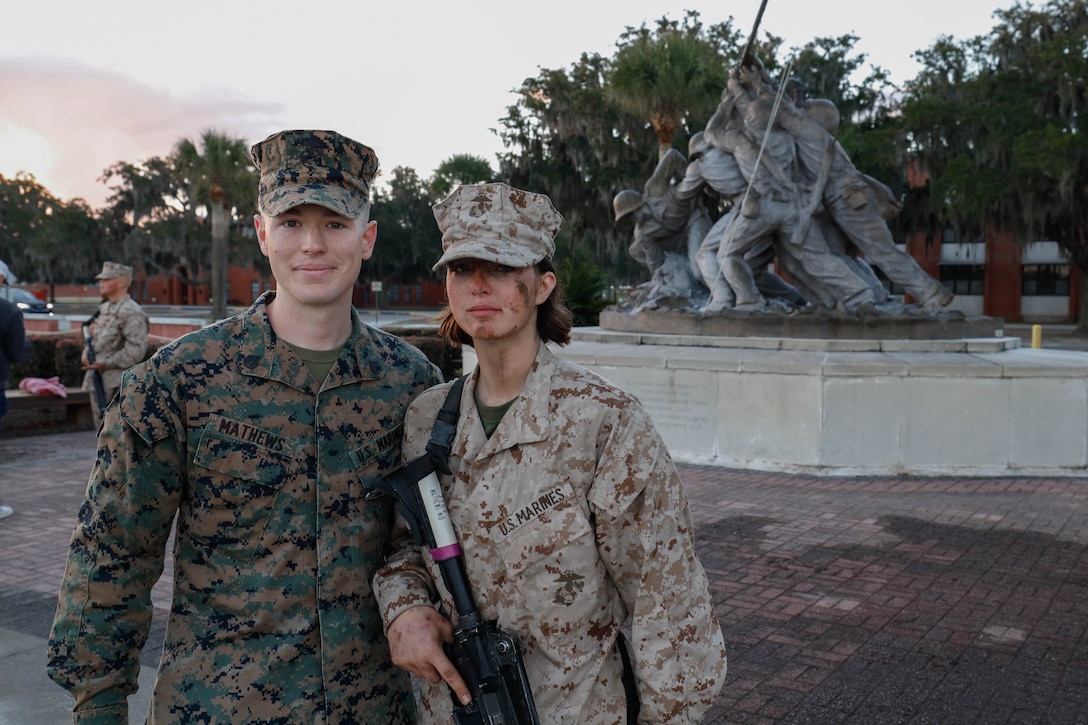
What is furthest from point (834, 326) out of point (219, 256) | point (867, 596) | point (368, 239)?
point (219, 256)

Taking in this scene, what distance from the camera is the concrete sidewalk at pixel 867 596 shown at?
13.2 ft

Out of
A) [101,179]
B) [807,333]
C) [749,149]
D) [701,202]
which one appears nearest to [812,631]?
[807,333]

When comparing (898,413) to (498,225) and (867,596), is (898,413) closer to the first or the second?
(867,596)

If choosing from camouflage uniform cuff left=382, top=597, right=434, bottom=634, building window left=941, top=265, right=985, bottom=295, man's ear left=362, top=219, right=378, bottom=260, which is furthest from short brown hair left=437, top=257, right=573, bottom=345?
building window left=941, top=265, right=985, bottom=295

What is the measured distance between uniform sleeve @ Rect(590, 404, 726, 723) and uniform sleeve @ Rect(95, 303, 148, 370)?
26.8ft

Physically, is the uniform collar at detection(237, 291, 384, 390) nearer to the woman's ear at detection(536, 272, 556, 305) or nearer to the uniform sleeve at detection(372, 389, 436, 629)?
the uniform sleeve at detection(372, 389, 436, 629)

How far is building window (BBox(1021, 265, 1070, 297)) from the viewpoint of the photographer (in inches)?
1831

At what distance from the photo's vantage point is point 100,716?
1932 mm

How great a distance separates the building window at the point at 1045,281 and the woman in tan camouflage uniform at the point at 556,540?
5073cm

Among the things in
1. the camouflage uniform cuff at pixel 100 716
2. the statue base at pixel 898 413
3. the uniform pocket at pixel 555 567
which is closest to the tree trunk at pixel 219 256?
the statue base at pixel 898 413

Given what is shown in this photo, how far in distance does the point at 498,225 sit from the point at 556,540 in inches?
27.6

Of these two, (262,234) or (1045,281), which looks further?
(1045,281)

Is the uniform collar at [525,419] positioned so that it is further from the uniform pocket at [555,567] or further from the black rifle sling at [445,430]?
the uniform pocket at [555,567]

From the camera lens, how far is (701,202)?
518 inches
